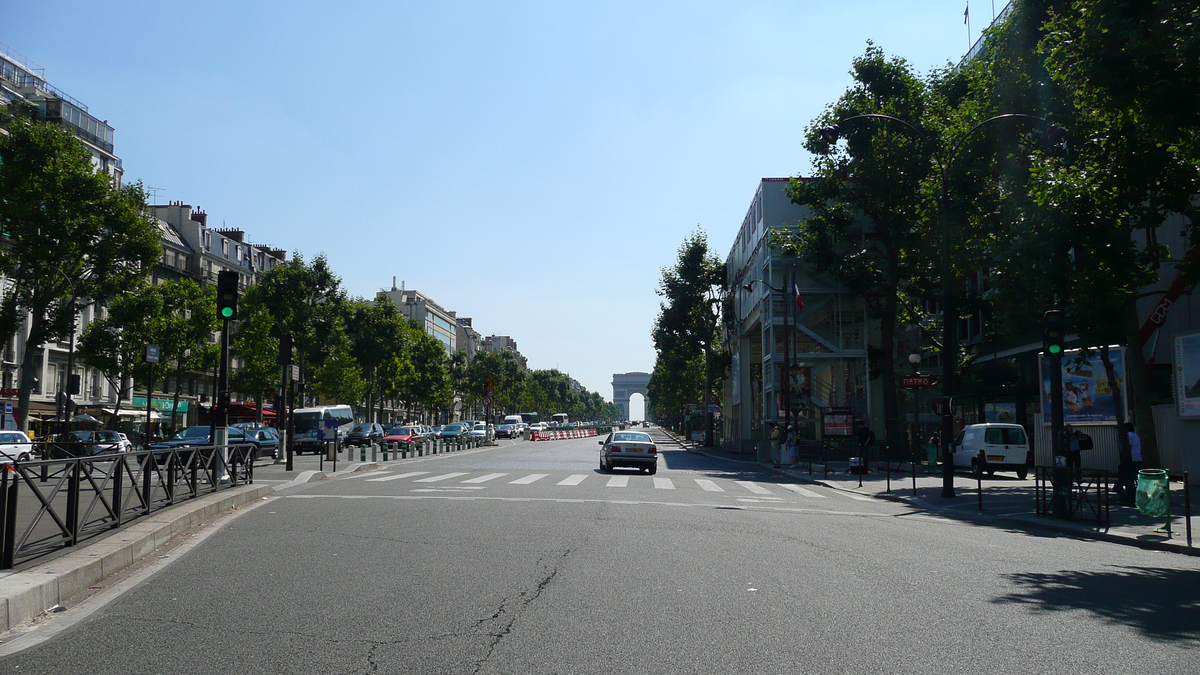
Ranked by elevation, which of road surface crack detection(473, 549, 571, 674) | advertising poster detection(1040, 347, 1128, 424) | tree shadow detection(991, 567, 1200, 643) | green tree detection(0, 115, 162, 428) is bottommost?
tree shadow detection(991, 567, 1200, 643)

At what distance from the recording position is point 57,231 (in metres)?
35.6

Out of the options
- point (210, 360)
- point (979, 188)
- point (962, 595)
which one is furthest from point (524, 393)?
point (962, 595)

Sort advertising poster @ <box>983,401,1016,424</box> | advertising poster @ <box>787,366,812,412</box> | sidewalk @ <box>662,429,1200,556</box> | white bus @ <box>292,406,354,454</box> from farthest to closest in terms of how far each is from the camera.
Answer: white bus @ <box>292,406,354,454</box> → advertising poster @ <box>787,366,812,412</box> → advertising poster @ <box>983,401,1016,424</box> → sidewalk @ <box>662,429,1200,556</box>

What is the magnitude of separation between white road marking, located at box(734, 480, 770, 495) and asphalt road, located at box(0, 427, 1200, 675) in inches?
308

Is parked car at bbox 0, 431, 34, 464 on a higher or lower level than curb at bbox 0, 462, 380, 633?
higher

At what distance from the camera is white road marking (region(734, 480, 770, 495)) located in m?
21.5

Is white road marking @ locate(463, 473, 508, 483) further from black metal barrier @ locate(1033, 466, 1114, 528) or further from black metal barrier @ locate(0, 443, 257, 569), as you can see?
black metal barrier @ locate(1033, 466, 1114, 528)

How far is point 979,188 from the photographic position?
97.9 feet

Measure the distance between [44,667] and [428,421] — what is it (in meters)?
131

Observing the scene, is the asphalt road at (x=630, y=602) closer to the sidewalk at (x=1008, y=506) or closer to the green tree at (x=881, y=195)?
the sidewalk at (x=1008, y=506)

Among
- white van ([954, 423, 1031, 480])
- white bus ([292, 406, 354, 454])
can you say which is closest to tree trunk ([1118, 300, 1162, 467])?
white van ([954, 423, 1031, 480])

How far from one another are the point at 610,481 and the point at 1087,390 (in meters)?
13.9

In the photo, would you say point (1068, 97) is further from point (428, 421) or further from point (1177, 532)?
point (428, 421)

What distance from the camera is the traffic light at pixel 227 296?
15445 millimetres
